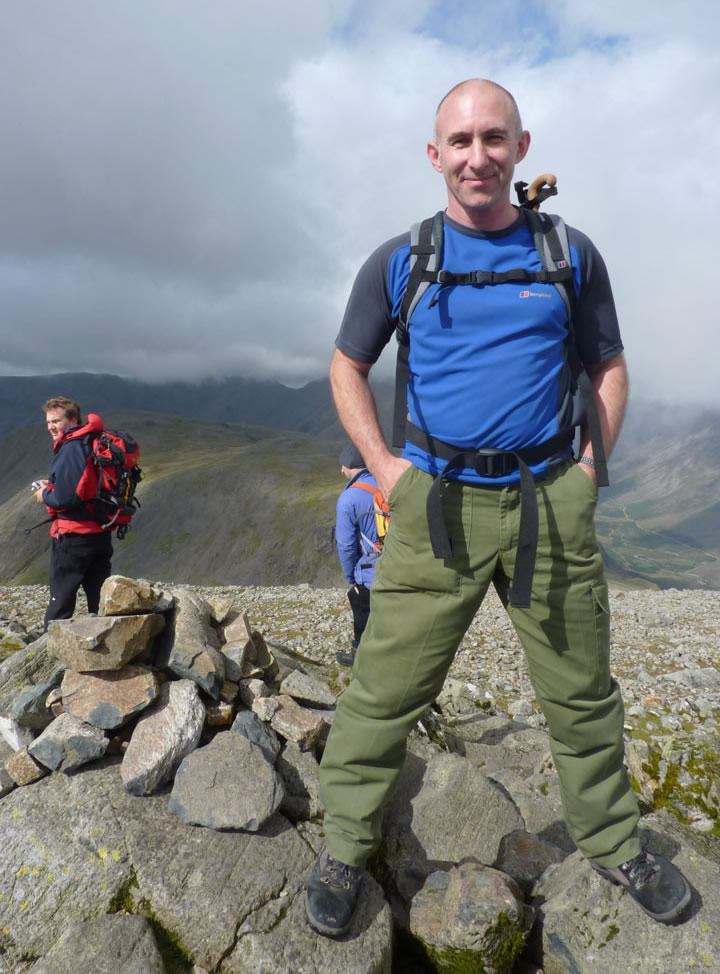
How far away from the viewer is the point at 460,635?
3949mm

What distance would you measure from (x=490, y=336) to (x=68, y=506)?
8.02m

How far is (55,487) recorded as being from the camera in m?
8.95

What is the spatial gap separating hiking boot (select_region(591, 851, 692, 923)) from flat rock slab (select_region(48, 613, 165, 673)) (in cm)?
452

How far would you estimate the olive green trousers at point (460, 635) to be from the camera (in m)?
3.75

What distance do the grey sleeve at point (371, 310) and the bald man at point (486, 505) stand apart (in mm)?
12

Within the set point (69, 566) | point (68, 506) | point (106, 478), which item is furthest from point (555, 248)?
point (69, 566)

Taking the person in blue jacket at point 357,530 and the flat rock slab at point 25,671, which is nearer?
the flat rock slab at point 25,671

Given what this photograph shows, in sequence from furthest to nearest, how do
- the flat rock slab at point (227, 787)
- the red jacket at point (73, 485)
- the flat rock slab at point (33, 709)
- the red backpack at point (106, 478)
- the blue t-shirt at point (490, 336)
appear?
the red backpack at point (106, 478) → the red jacket at point (73, 485) → the flat rock slab at point (33, 709) → the flat rock slab at point (227, 787) → the blue t-shirt at point (490, 336)

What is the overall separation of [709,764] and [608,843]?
437 cm

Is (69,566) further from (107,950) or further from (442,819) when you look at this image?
(442,819)

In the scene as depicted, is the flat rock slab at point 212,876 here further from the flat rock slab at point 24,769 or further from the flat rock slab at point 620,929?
the flat rock slab at point 620,929

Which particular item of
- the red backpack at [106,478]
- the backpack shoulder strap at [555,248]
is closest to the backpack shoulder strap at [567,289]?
the backpack shoulder strap at [555,248]

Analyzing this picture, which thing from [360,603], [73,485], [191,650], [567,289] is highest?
[567,289]

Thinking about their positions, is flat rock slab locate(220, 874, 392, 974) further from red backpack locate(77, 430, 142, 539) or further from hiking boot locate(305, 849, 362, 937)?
red backpack locate(77, 430, 142, 539)
